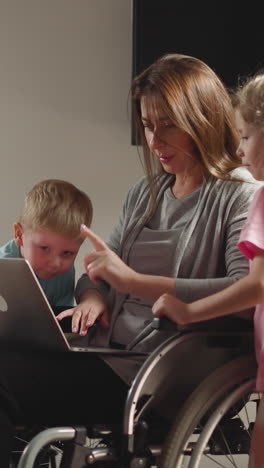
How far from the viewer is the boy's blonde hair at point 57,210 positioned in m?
1.83

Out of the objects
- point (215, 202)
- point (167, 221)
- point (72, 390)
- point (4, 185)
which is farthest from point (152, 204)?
point (4, 185)

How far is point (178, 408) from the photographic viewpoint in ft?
5.20

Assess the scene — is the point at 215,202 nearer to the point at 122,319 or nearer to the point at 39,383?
the point at 122,319

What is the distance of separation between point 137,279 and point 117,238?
354 mm

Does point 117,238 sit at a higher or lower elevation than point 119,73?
lower

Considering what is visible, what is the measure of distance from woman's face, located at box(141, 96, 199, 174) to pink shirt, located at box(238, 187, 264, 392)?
0.24 m

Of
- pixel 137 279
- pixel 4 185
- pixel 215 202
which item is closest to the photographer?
pixel 137 279

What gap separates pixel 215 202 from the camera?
5.57ft

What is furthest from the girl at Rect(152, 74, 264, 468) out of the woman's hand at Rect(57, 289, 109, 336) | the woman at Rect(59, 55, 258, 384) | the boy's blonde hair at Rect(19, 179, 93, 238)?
the boy's blonde hair at Rect(19, 179, 93, 238)

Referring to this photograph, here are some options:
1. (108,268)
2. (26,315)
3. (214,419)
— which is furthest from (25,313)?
(214,419)

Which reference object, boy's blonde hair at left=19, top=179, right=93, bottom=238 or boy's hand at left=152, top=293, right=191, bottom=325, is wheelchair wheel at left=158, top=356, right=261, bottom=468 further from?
boy's blonde hair at left=19, top=179, right=93, bottom=238

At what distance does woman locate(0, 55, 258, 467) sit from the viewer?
156 centimetres

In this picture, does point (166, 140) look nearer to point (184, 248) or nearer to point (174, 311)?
point (184, 248)

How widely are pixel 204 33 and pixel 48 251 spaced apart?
1.43m
